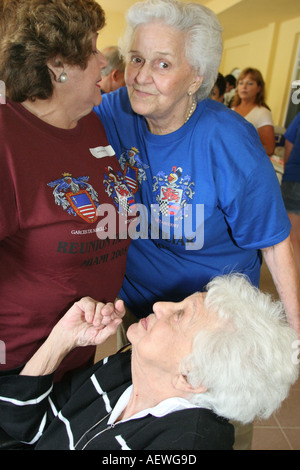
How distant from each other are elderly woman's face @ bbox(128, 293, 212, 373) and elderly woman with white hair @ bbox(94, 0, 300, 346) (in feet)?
1.18

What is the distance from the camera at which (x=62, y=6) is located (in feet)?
3.40

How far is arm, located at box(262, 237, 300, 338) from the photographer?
1.44 m

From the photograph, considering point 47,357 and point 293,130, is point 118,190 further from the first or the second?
point 293,130

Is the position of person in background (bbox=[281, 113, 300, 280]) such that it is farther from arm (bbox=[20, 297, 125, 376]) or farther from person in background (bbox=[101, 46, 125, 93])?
arm (bbox=[20, 297, 125, 376])

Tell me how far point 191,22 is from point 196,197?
61 centimetres

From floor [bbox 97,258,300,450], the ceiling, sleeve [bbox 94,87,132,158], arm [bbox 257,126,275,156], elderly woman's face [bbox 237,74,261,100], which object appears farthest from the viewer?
the ceiling

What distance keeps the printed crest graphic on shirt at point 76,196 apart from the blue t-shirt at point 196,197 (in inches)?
11.9

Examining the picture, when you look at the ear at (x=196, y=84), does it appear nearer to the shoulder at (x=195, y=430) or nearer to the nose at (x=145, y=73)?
the nose at (x=145, y=73)

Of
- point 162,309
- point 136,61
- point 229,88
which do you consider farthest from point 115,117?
point 229,88

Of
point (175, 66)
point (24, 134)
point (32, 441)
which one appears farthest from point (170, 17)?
point (32, 441)

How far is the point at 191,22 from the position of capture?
4.30ft

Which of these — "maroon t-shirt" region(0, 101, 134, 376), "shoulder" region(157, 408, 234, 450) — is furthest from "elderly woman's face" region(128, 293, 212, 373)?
"maroon t-shirt" region(0, 101, 134, 376)

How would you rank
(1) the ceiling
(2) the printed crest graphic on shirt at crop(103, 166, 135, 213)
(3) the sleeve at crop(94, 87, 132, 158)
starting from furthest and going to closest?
(1) the ceiling
(3) the sleeve at crop(94, 87, 132, 158)
(2) the printed crest graphic on shirt at crop(103, 166, 135, 213)

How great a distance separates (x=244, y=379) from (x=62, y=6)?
1.12 metres
